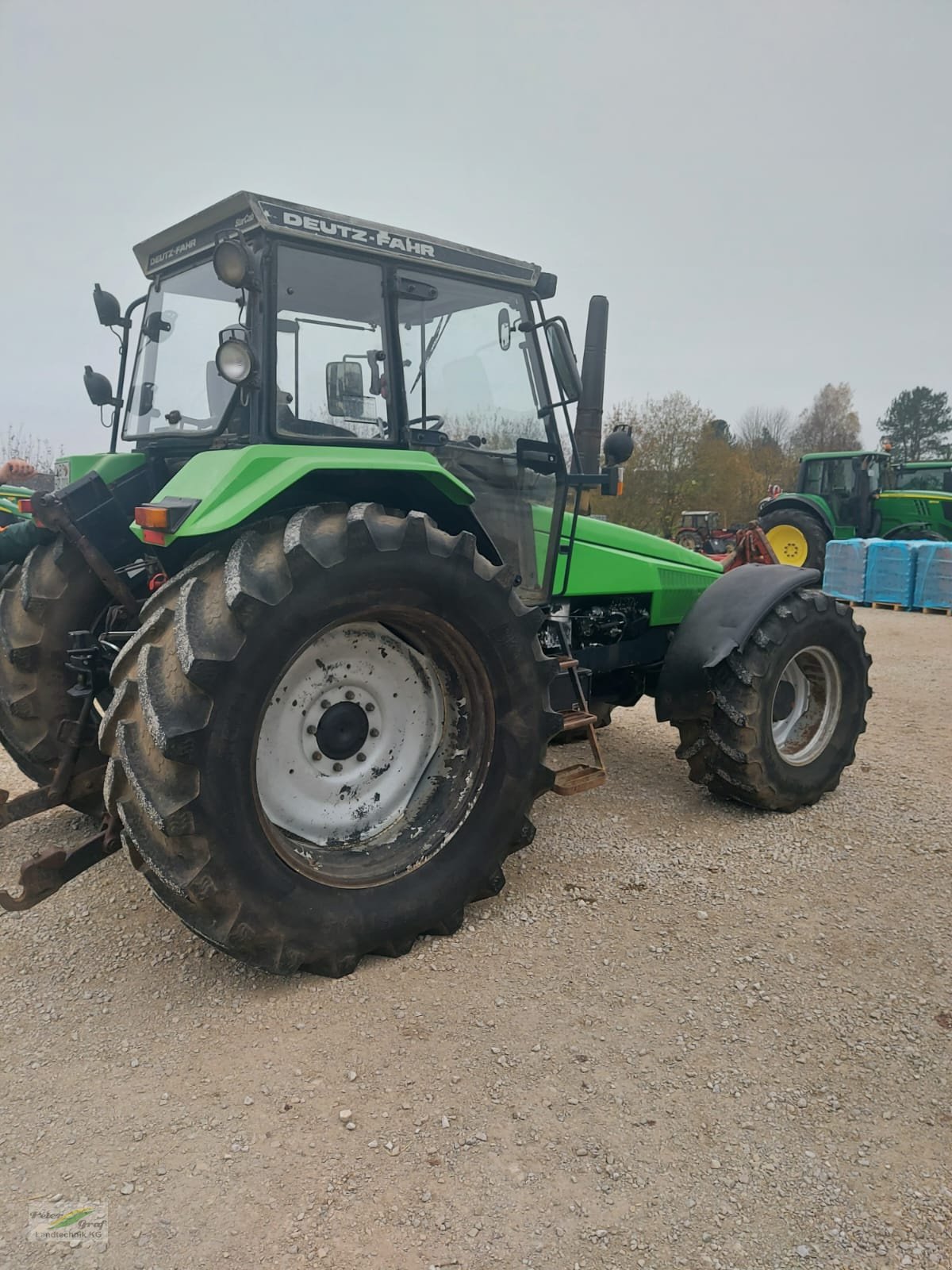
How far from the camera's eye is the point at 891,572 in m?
12.3

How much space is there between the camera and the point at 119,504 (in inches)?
133

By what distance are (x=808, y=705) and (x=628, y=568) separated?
4.06 ft

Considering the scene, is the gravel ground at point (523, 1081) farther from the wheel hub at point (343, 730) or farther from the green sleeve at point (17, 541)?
the green sleeve at point (17, 541)

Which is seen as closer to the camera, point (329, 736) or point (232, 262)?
point (232, 262)

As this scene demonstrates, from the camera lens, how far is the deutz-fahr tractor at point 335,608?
2.46 metres

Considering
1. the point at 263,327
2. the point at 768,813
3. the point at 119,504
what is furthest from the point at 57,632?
the point at 768,813

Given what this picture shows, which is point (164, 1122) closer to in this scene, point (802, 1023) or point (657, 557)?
point (802, 1023)

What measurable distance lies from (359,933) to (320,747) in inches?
25.0

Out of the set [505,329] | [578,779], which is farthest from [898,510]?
[578,779]

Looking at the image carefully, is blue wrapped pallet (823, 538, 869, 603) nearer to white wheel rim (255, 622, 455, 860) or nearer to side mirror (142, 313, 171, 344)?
white wheel rim (255, 622, 455, 860)

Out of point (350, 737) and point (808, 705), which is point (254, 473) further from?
point (808, 705)

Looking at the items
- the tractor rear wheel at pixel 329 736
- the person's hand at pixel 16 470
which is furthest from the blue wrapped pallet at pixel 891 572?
the person's hand at pixel 16 470

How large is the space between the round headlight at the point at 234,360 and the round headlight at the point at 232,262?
0.19 m

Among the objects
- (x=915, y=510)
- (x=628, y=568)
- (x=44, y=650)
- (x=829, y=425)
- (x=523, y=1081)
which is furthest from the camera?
(x=829, y=425)
